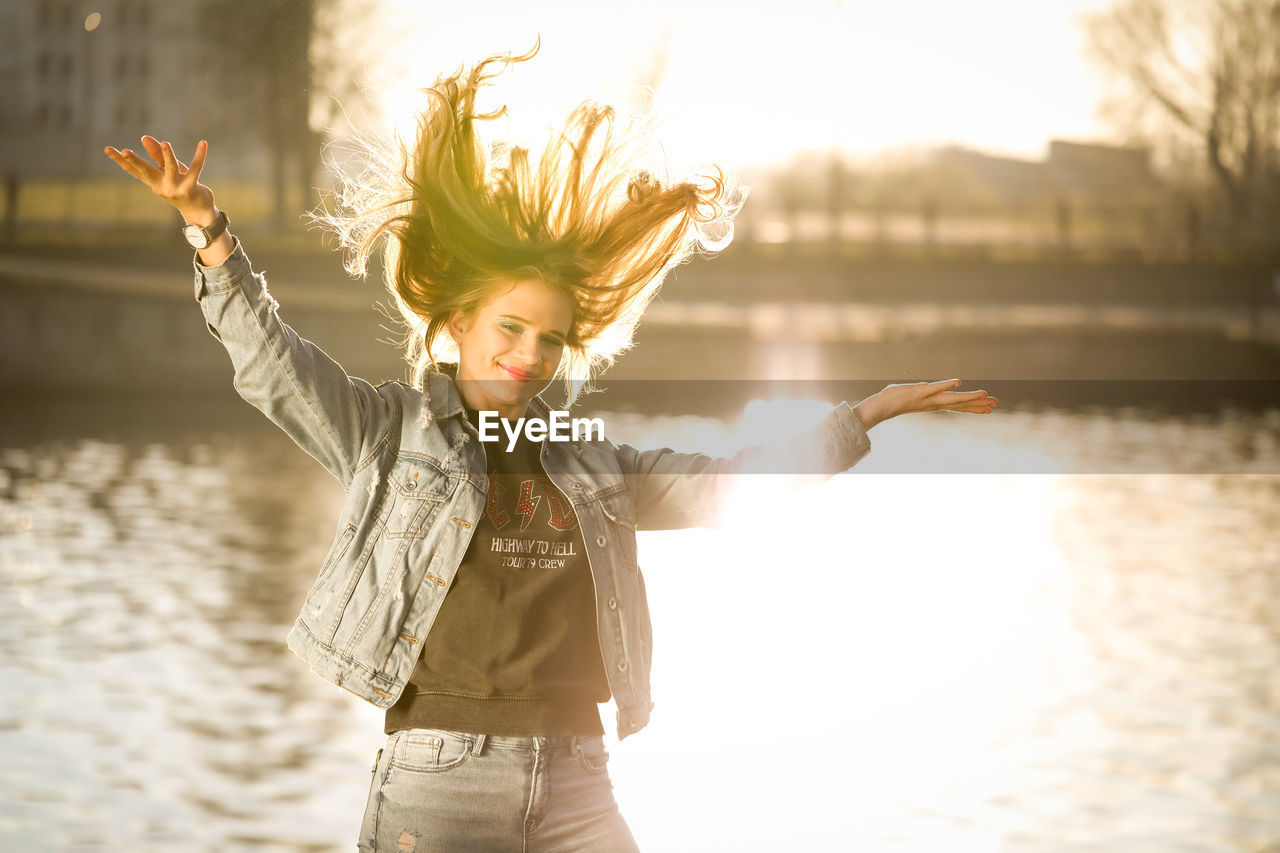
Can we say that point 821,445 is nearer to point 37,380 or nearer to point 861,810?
point 861,810

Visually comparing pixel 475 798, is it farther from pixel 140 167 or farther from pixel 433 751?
pixel 140 167

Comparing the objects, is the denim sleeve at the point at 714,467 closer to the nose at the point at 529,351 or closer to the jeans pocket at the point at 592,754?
the nose at the point at 529,351

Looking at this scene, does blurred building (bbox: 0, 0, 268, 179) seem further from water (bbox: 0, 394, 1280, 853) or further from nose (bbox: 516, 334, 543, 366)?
nose (bbox: 516, 334, 543, 366)

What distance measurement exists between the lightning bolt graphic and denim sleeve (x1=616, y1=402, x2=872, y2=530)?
17 cm

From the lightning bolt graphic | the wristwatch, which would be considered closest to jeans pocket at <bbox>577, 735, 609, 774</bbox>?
the lightning bolt graphic

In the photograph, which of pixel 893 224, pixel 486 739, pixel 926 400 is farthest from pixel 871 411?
pixel 893 224

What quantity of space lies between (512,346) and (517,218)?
9.0 inches

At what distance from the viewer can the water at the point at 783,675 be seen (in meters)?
9.50

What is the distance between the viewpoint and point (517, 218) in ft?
9.08

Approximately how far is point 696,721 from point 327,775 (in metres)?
2.55

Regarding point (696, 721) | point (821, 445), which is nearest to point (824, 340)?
point (696, 721)

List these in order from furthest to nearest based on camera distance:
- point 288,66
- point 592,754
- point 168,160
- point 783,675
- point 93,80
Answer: point 93,80
point 288,66
point 783,675
point 592,754
point 168,160

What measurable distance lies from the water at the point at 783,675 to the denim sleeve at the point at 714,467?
56 millimetres

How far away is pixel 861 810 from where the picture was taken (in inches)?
372
